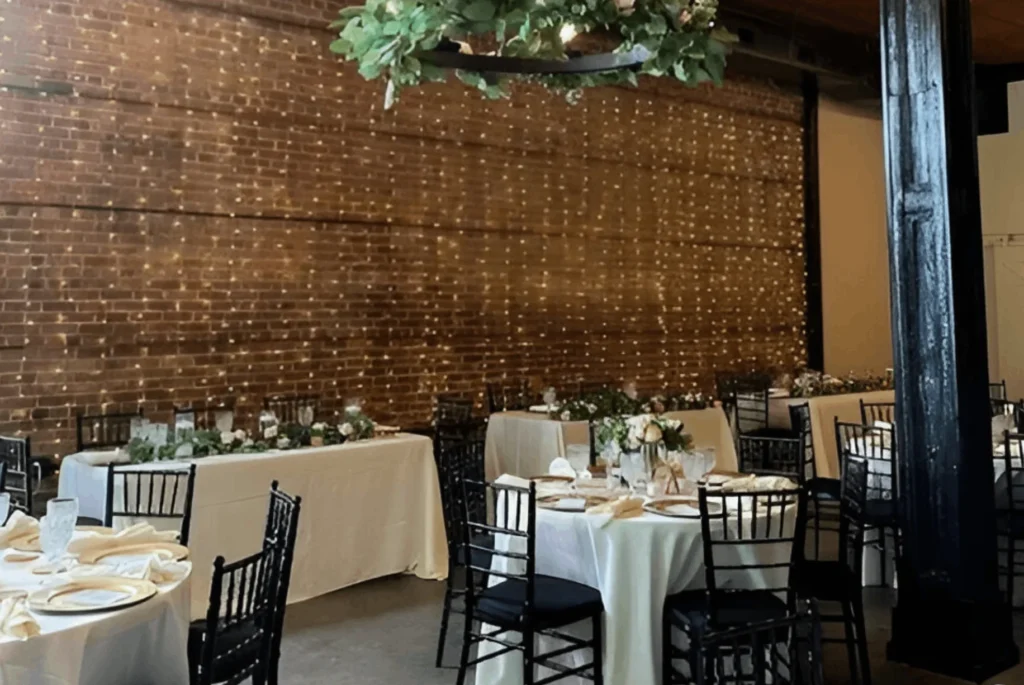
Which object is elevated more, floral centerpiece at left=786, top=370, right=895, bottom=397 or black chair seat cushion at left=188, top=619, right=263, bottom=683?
floral centerpiece at left=786, top=370, right=895, bottom=397

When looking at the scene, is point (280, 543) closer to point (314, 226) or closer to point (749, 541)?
point (749, 541)

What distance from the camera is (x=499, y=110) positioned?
29.7ft

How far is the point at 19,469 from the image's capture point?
204 inches

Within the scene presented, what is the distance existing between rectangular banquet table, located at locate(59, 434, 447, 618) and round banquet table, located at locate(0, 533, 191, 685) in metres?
2.23

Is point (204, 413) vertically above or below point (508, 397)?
below

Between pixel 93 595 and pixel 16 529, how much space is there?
0.92 metres

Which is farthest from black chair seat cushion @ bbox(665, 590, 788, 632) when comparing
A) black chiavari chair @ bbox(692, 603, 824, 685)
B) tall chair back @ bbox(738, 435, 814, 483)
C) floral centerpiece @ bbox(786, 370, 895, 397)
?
floral centerpiece @ bbox(786, 370, 895, 397)

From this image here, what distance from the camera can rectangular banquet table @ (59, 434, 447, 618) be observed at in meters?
5.20

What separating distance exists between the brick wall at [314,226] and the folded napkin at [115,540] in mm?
3420

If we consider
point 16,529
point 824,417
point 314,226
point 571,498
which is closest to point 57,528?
point 16,529

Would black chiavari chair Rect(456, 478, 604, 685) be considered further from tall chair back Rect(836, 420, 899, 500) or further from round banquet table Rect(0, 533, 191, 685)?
tall chair back Rect(836, 420, 899, 500)

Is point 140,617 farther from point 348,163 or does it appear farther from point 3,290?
point 348,163

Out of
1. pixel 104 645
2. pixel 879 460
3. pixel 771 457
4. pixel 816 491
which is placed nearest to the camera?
pixel 104 645

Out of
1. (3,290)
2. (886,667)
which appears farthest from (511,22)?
(3,290)
